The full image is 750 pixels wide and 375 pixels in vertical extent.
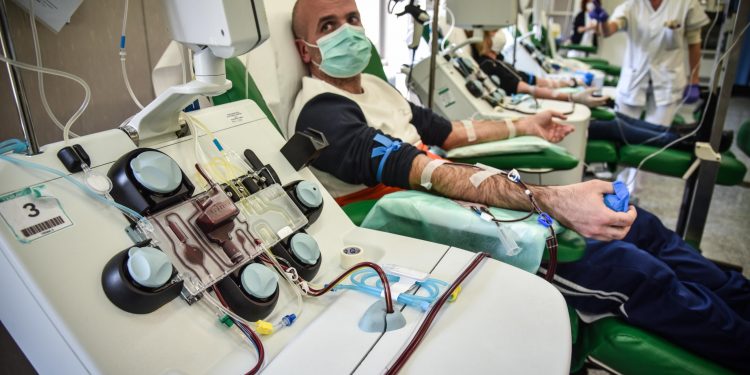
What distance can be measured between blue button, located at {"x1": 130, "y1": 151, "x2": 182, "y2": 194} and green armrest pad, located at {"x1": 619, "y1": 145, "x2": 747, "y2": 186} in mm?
2292

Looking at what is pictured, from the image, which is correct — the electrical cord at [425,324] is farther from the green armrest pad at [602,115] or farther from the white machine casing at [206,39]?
the green armrest pad at [602,115]

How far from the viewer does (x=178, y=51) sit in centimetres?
Result: 111

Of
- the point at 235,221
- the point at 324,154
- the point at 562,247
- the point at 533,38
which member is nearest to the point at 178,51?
the point at 324,154

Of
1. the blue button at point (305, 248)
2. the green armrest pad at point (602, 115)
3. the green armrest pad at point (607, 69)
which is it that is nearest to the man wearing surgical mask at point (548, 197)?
the blue button at point (305, 248)

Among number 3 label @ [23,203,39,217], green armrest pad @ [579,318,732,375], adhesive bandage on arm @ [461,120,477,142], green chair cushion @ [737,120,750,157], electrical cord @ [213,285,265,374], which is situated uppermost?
number 3 label @ [23,203,39,217]

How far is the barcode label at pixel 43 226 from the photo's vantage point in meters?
0.57

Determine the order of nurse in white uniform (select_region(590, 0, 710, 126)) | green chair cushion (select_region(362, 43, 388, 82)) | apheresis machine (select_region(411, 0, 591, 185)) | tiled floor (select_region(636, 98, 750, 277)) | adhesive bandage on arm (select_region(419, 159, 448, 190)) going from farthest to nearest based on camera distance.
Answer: nurse in white uniform (select_region(590, 0, 710, 126)) → tiled floor (select_region(636, 98, 750, 277)) → apheresis machine (select_region(411, 0, 591, 185)) → green chair cushion (select_region(362, 43, 388, 82)) → adhesive bandage on arm (select_region(419, 159, 448, 190))

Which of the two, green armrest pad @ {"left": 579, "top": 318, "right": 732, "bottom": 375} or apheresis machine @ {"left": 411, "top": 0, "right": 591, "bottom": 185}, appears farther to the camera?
apheresis machine @ {"left": 411, "top": 0, "right": 591, "bottom": 185}

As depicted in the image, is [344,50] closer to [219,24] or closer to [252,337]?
[219,24]

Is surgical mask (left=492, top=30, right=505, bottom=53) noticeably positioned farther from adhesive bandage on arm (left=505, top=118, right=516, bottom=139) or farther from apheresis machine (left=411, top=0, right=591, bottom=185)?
adhesive bandage on arm (left=505, top=118, right=516, bottom=139)

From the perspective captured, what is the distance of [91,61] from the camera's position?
1.04 metres

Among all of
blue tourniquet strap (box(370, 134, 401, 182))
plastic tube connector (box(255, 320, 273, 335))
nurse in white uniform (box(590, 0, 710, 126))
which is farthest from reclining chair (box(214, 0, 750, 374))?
nurse in white uniform (box(590, 0, 710, 126))

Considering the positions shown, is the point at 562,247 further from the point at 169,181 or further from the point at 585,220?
the point at 169,181

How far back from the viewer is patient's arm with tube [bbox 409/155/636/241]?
→ 97 centimetres
